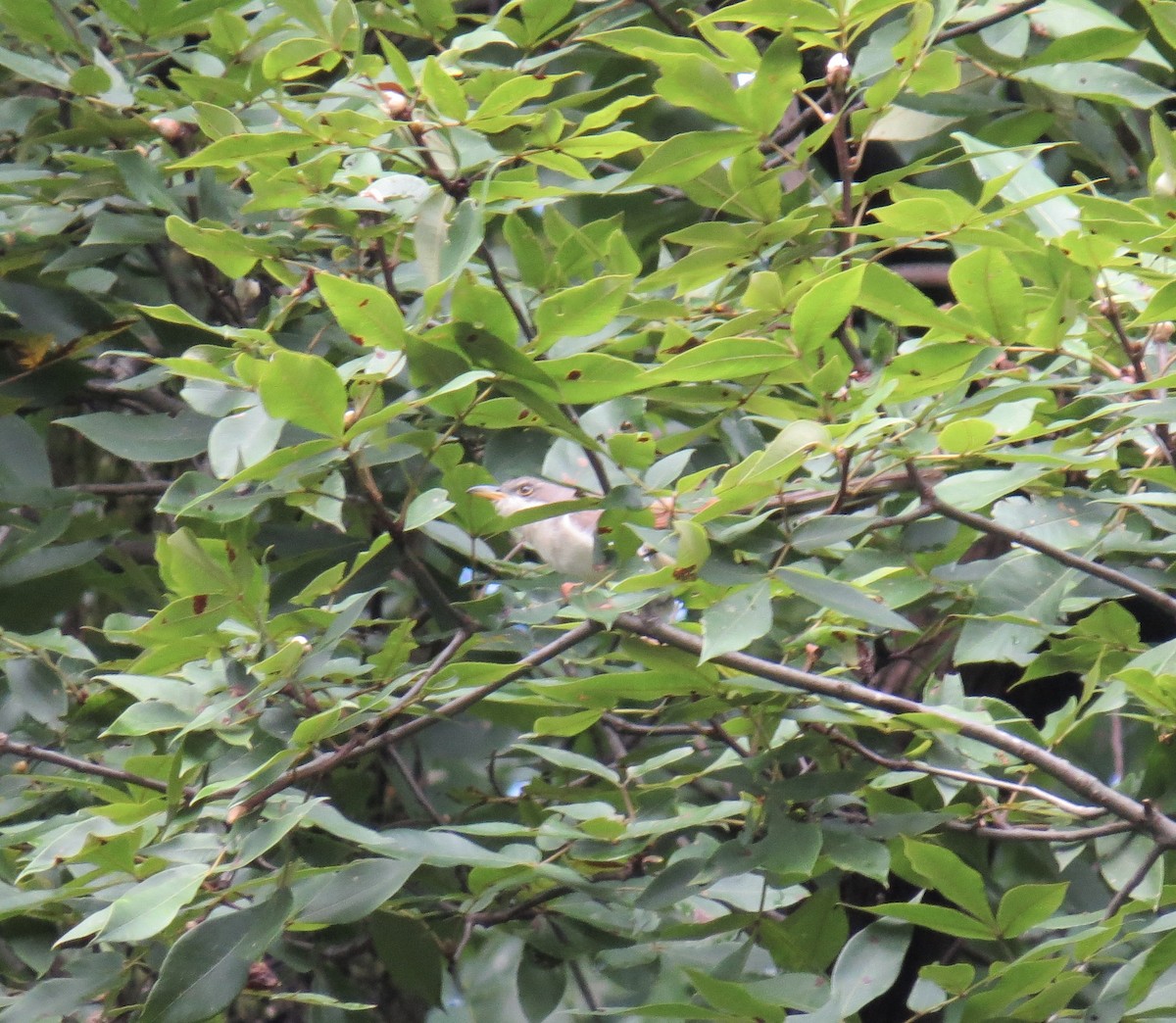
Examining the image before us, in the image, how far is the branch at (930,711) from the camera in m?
1.26

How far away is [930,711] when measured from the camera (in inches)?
50.9

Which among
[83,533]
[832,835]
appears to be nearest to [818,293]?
[832,835]

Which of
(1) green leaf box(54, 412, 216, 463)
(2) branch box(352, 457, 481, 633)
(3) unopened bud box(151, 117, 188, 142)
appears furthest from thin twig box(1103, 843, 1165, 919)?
(3) unopened bud box(151, 117, 188, 142)

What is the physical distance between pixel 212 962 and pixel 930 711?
28.8 inches

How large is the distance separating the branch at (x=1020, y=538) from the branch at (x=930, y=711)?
18 cm

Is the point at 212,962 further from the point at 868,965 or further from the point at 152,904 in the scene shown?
the point at 868,965

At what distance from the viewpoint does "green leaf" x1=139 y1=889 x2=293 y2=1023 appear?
50.0 inches

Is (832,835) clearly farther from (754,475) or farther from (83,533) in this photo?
(83,533)

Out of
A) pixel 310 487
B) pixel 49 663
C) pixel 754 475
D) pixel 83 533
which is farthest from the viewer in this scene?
pixel 83 533

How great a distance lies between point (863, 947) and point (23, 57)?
1558 millimetres

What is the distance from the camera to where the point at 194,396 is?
1.36 m

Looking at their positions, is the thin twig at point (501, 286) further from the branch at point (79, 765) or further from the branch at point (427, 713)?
the branch at point (79, 765)

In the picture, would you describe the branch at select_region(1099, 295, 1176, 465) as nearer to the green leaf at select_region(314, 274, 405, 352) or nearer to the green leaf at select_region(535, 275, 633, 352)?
the green leaf at select_region(535, 275, 633, 352)

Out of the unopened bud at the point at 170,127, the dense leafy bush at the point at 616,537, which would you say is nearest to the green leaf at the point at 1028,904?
the dense leafy bush at the point at 616,537
